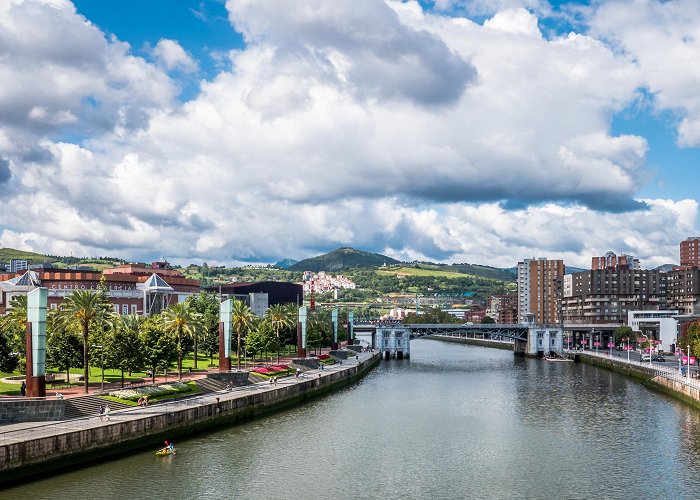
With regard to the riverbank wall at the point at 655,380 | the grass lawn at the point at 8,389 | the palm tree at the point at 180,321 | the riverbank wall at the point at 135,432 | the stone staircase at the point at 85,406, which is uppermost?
the palm tree at the point at 180,321

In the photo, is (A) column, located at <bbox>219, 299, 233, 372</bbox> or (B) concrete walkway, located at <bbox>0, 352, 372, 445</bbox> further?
(A) column, located at <bbox>219, 299, 233, 372</bbox>

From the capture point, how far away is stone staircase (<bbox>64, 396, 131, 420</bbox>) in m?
63.1

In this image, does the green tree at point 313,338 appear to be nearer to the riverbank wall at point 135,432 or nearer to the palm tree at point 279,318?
the palm tree at point 279,318

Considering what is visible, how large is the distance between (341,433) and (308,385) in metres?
27.7

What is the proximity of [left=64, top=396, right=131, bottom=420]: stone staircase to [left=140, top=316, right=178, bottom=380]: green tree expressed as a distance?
14.8 m

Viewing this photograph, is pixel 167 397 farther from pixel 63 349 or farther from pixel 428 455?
pixel 428 455

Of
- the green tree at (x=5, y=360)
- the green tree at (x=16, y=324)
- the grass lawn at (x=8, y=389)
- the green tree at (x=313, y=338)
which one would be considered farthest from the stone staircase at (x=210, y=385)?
the green tree at (x=313, y=338)

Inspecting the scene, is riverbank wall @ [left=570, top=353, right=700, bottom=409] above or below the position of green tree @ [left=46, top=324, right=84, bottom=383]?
below

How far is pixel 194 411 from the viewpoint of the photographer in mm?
70188

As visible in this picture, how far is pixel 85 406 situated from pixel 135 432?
656 cm

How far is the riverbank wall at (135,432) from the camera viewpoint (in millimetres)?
50375

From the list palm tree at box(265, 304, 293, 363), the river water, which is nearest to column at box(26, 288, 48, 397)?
the river water

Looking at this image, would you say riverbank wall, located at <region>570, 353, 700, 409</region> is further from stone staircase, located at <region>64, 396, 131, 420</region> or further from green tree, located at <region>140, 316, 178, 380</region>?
stone staircase, located at <region>64, 396, 131, 420</region>

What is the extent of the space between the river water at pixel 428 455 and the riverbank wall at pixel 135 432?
4.01 feet
